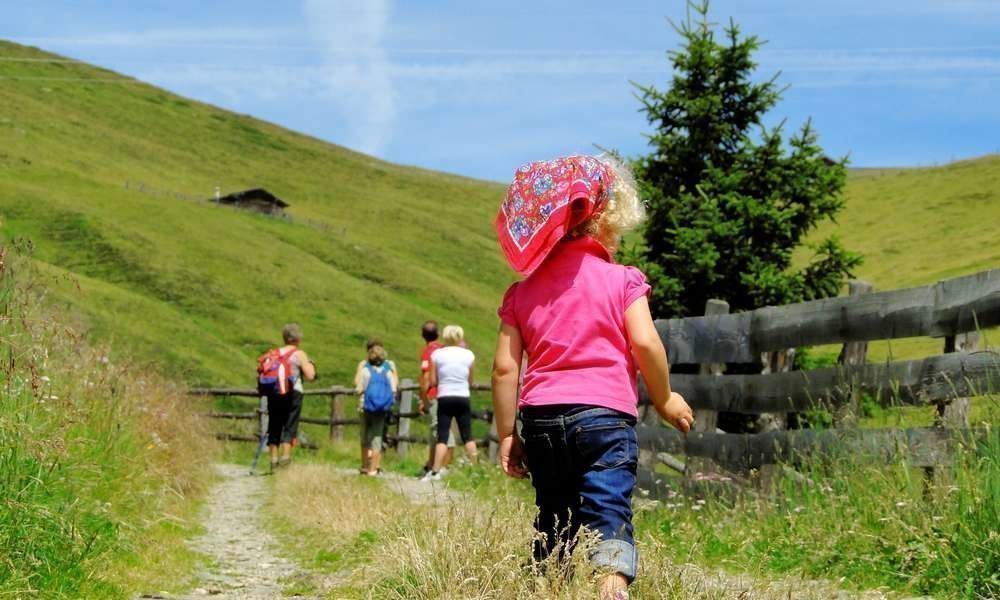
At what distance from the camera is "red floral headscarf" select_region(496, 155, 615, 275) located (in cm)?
405

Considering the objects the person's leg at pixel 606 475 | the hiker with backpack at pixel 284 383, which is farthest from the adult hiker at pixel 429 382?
the person's leg at pixel 606 475

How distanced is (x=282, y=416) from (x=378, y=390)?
49.1 inches

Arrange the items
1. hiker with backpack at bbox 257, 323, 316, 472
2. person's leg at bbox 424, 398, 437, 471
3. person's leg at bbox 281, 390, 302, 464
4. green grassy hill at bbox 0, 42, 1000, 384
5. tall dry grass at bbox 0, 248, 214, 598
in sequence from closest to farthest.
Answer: tall dry grass at bbox 0, 248, 214, 598 < hiker with backpack at bbox 257, 323, 316, 472 < person's leg at bbox 424, 398, 437, 471 < person's leg at bbox 281, 390, 302, 464 < green grassy hill at bbox 0, 42, 1000, 384

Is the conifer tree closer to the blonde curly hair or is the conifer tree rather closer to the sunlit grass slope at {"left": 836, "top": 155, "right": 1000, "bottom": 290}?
the blonde curly hair

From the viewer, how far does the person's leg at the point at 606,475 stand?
3.80 meters

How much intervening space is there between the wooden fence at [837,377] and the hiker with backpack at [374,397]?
506 cm

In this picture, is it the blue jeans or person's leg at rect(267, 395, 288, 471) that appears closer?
the blue jeans

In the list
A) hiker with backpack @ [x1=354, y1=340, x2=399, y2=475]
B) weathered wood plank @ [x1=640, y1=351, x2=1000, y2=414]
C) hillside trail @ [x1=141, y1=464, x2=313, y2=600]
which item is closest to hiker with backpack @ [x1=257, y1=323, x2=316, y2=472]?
hiker with backpack @ [x1=354, y1=340, x2=399, y2=475]

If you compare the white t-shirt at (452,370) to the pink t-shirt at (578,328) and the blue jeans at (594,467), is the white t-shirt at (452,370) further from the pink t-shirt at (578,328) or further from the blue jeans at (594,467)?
the blue jeans at (594,467)

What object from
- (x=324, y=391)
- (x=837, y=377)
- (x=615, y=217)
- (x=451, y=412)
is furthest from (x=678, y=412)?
(x=324, y=391)

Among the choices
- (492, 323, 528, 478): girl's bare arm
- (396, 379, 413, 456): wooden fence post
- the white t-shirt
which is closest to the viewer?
(492, 323, 528, 478): girl's bare arm

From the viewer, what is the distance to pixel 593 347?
3.95 meters

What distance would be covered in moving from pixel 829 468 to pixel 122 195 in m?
60.7

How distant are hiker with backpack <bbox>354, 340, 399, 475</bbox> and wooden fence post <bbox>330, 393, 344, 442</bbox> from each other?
7.81 metres
